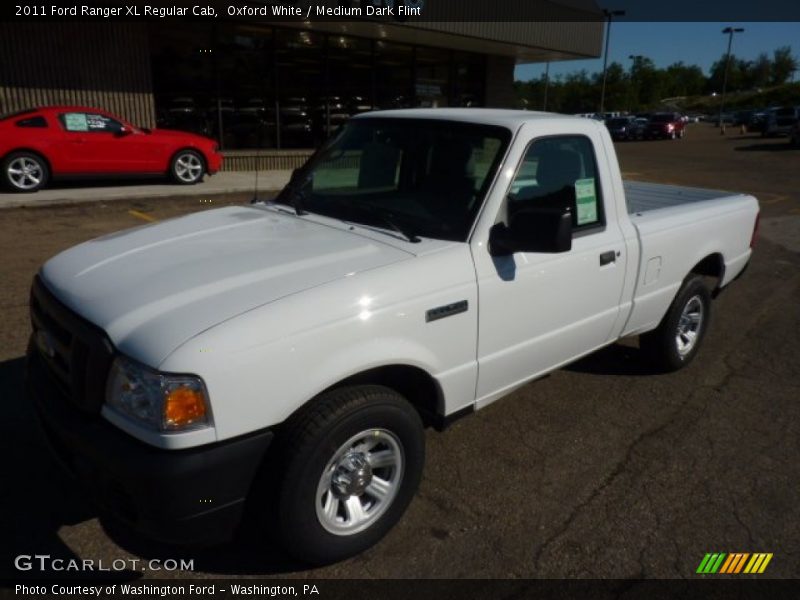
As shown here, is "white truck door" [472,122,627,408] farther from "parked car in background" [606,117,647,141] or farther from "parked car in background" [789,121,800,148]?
"parked car in background" [606,117,647,141]

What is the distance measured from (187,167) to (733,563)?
41.4ft

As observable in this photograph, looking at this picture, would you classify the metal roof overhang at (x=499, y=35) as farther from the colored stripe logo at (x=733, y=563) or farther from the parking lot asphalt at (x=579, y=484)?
the colored stripe logo at (x=733, y=563)

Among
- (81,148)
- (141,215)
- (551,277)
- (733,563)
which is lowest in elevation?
(733,563)

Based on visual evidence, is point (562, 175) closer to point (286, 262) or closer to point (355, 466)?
point (286, 262)

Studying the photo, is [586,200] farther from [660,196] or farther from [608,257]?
[660,196]

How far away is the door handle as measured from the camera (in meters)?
3.63

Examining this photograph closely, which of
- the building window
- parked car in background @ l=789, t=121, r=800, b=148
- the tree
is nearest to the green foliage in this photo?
the tree

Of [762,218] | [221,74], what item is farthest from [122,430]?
[221,74]

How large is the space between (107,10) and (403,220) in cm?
1358

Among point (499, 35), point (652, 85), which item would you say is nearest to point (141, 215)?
point (499, 35)

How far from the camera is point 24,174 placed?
37.4ft

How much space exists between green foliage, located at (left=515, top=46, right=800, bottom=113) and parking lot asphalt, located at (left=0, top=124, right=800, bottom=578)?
8069 centimetres

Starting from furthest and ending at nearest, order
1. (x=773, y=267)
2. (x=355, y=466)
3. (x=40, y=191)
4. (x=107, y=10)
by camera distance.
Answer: (x=107, y=10) < (x=40, y=191) < (x=773, y=267) < (x=355, y=466)

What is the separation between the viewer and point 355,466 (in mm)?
2717
